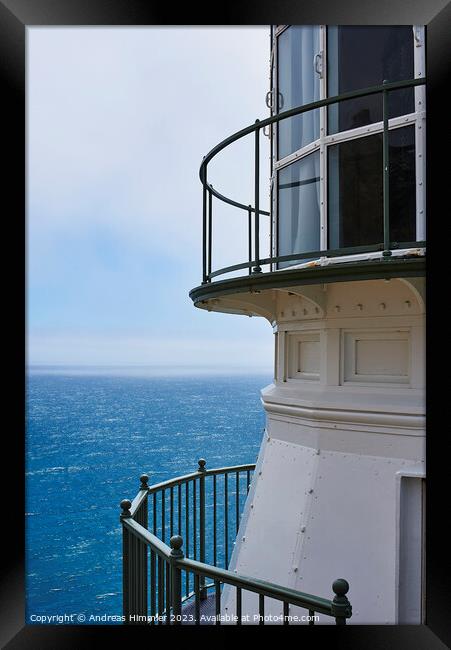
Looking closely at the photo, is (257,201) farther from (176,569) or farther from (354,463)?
(176,569)

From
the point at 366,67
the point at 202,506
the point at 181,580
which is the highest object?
the point at 366,67

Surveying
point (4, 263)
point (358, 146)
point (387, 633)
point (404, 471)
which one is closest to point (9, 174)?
point (4, 263)

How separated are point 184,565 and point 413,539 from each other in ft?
3.34

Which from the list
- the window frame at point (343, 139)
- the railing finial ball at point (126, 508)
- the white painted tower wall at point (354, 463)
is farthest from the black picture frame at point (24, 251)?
the railing finial ball at point (126, 508)

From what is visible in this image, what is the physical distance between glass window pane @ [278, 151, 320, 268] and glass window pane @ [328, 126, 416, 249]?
0.13m

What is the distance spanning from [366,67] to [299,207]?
714 mm

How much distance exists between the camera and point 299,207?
8.31 feet

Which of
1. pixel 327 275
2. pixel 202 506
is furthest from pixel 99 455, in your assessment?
pixel 327 275

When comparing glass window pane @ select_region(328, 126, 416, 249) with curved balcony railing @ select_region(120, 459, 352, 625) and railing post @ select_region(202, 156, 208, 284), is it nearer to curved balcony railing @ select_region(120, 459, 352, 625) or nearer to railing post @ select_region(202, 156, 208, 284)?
railing post @ select_region(202, 156, 208, 284)

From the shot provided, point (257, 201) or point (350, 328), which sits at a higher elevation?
point (257, 201)

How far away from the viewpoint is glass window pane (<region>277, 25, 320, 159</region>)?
246cm

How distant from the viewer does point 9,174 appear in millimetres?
1781

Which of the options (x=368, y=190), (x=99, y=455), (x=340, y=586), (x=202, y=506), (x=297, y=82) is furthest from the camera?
(x=99, y=455)

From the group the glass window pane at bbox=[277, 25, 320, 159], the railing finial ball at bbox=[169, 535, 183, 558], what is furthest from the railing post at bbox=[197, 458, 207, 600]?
the glass window pane at bbox=[277, 25, 320, 159]
